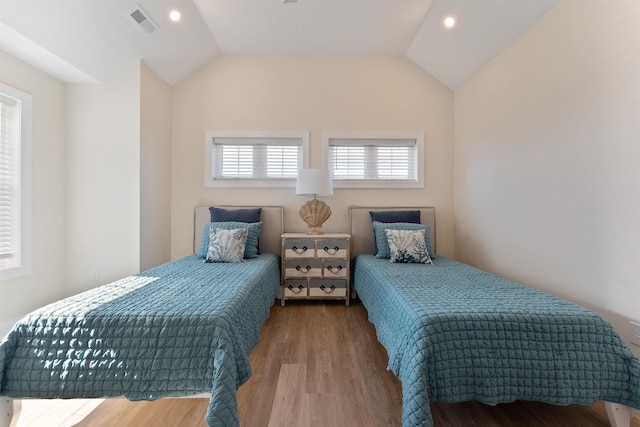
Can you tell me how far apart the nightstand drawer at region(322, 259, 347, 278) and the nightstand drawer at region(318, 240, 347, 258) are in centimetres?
6

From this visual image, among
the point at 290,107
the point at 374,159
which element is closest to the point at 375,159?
the point at 374,159

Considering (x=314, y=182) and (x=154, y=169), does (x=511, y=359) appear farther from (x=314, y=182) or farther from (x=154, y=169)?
(x=154, y=169)

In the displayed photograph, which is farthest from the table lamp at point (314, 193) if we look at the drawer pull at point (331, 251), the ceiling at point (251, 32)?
the ceiling at point (251, 32)

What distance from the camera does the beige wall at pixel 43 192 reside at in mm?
2311

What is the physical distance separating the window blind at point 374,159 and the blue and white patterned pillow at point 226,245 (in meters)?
1.34

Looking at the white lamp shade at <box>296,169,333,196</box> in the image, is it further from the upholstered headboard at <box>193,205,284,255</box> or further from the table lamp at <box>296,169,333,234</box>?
the upholstered headboard at <box>193,205,284,255</box>

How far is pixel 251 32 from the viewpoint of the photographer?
2.93m

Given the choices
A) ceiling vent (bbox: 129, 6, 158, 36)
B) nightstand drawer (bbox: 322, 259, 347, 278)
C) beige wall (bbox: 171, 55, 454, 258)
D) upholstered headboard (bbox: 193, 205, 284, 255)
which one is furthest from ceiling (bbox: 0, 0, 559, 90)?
nightstand drawer (bbox: 322, 259, 347, 278)

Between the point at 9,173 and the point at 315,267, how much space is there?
108 inches

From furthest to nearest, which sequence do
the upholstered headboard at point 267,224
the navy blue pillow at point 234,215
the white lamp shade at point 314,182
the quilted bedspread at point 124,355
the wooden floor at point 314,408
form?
the upholstered headboard at point 267,224 → the navy blue pillow at point 234,215 → the white lamp shade at point 314,182 → the wooden floor at point 314,408 → the quilted bedspread at point 124,355

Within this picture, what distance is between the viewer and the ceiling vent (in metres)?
2.30

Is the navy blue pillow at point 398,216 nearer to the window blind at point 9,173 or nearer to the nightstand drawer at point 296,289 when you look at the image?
the nightstand drawer at point 296,289

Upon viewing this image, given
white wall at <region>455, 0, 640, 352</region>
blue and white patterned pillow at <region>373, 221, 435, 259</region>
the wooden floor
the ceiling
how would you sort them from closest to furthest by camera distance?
the wooden floor
white wall at <region>455, 0, 640, 352</region>
the ceiling
blue and white patterned pillow at <region>373, 221, 435, 259</region>

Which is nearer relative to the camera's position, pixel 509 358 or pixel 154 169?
pixel 509 358
